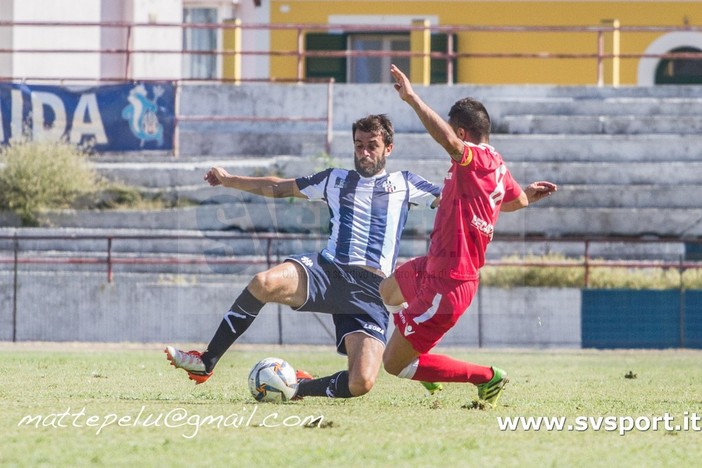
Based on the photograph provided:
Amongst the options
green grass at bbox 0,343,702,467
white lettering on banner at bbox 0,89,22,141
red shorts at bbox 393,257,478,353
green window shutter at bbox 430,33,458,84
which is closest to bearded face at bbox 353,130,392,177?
red shorts at bbox 393,257,478,353

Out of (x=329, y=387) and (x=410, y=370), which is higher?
(x=410, y=370)

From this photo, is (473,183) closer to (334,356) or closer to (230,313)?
(230,313)

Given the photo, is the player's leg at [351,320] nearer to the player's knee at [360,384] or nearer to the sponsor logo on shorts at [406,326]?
the player's knee at [360,384]

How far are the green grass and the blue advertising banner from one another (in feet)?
37.7

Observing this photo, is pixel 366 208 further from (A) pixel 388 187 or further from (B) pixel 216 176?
(B) pixel 216 176

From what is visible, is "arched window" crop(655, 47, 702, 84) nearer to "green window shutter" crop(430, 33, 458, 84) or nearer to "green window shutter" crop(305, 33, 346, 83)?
"green window shutter" crop(430, 33, 458, 84)

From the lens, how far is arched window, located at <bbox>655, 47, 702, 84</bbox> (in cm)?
3097

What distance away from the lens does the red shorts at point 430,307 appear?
8.21 meters

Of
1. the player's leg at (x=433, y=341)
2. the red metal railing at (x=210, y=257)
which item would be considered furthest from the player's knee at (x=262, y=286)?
the red metal railing at (x=210, y=257)

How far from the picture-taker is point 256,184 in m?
9.29

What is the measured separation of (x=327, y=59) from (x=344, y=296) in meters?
23.2

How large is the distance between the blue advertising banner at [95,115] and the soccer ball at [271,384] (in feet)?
50.7

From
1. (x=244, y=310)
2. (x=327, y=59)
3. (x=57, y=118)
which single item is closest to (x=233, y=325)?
(x=244, y=310)

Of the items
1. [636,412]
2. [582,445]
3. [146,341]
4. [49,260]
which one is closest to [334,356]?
[146,341]
